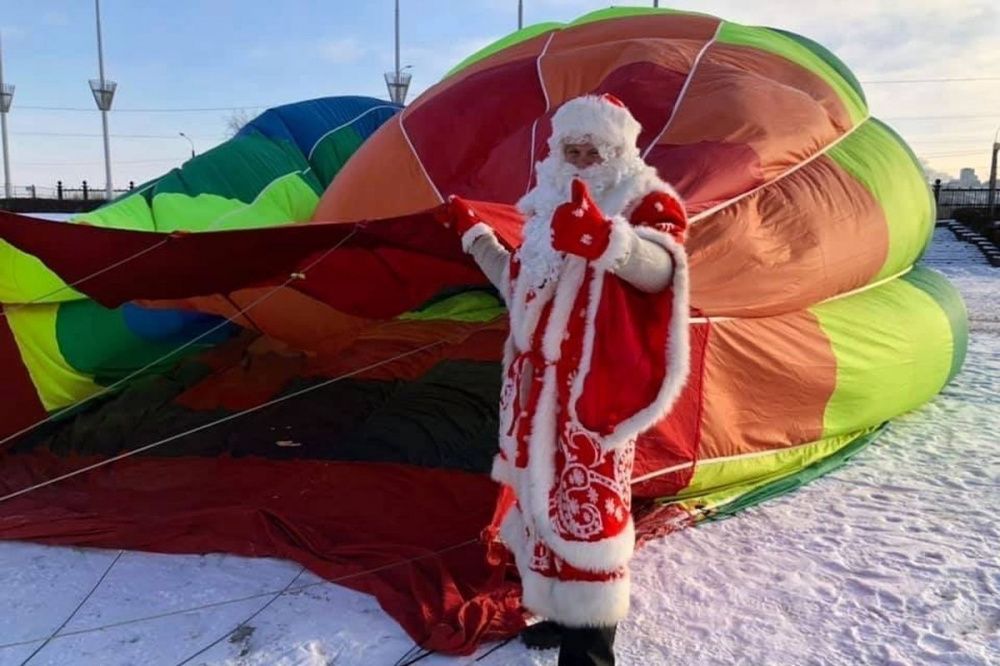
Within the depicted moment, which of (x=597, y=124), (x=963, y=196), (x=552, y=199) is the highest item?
(x=963, y=196)

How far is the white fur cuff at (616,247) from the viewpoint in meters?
1.70

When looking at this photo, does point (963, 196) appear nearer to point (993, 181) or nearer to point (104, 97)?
point (993, 181)

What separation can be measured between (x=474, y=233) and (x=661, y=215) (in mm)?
554

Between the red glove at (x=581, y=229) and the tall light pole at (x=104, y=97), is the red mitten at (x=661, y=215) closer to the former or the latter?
the red glove at (x=581, y=229)

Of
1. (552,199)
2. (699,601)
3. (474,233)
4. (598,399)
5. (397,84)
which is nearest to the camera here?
(598,399)

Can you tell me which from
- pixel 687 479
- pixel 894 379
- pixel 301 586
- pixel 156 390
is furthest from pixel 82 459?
pixel 894 379

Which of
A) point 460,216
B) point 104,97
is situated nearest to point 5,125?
point 104,97

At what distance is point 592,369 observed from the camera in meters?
1.86

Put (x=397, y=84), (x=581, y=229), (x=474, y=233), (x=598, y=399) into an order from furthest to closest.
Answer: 1. (x=397, y=84)
2. (x=474, y=233)
3. (x=598, y=399)
4. (x=581, y=229)

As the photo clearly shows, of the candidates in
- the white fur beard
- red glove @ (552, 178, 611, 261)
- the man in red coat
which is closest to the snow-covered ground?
the man in red coat

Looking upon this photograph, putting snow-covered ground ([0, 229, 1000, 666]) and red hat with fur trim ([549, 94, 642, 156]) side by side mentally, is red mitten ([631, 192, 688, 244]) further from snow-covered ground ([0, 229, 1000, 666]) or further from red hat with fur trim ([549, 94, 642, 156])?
snow-covered ground ([0, 229, 1000, 666])

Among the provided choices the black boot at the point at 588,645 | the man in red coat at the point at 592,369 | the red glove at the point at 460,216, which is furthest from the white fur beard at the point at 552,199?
the black boot at the point at 588,645

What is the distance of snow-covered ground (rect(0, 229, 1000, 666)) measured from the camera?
2.25 m

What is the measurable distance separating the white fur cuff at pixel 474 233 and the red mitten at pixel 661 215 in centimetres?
48
